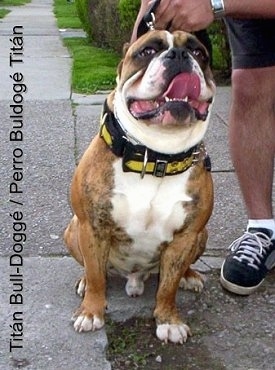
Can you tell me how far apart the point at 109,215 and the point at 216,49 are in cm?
568

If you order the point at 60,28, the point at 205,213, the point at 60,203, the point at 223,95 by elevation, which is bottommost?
the point at 60,28

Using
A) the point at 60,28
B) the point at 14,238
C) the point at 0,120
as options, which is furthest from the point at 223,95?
the point at 60,28

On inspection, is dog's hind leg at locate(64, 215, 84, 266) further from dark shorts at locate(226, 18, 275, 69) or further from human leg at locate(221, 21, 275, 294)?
dark shorts at locate(226, 18, 275, 69)

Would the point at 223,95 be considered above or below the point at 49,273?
below

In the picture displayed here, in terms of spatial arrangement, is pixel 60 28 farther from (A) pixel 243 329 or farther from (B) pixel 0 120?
(A) pixel 243 329

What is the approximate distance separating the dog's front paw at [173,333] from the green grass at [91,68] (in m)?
4.88

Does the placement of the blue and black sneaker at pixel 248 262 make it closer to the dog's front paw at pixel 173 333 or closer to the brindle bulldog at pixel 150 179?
the brindle bulldog at pixel 150 179

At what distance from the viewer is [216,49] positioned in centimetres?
834

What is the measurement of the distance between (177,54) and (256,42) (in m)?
1.12

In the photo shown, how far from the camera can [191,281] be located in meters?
3.39

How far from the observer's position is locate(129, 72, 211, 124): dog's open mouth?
2.68m

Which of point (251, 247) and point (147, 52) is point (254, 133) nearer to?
point (251, 247)

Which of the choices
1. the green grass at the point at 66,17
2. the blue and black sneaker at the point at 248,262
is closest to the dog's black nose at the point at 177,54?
the blue and black sneaker at the point at 248,262

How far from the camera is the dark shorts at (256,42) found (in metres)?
3.66
